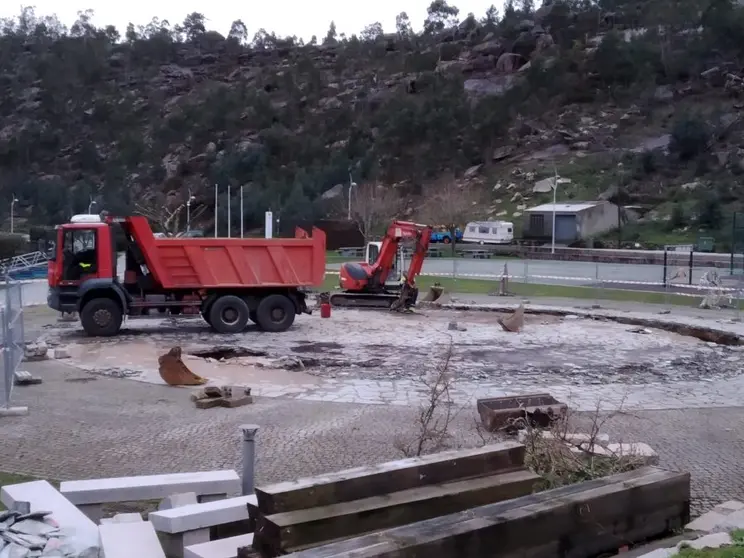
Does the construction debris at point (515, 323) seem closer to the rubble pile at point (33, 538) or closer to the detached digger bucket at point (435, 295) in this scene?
the detached digger bucket at point (435, 295)

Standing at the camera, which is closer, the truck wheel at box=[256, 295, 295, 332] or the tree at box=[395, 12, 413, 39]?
the truck wheel at box=[256, 295, 295, 332]

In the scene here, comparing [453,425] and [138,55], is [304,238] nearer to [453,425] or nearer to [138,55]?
[453,425]

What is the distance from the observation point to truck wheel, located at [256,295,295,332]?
69.1 feet

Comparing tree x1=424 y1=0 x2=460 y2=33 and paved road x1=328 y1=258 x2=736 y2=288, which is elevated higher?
tree x1=424 y1=0 x2=460 y2=33

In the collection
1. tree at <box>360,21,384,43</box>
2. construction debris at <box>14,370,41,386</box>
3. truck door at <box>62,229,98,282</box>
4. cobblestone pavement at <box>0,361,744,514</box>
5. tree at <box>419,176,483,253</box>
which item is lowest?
cobblestone pavement at <box>0,361,744,514</box>

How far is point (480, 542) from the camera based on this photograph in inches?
225

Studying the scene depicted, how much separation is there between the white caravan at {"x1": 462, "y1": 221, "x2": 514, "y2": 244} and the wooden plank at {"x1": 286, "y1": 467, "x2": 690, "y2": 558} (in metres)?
58.3

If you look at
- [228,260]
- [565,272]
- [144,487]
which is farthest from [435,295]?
[144,487]

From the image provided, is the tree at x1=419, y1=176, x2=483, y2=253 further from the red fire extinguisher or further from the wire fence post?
the wire fence post

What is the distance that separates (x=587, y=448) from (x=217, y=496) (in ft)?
11.3

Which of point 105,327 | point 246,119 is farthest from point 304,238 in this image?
point 246,119

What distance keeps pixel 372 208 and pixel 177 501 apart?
62.0 meters

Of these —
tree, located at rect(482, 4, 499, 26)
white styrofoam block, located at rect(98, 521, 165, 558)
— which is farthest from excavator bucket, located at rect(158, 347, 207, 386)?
tree, located at rect(482, 4, 499, 26)

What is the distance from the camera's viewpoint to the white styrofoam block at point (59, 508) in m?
→ 5.58
